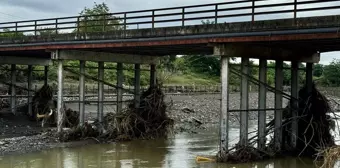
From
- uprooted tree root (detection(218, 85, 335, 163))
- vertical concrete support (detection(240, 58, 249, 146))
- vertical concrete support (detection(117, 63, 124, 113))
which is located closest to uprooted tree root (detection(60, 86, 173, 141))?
vertical concrete support (detection(117, 63, 124, 113))

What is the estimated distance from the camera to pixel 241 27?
Result: 1634 cm

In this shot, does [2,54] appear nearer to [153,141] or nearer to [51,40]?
[51,40]

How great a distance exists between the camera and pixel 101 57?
23875 millimetres

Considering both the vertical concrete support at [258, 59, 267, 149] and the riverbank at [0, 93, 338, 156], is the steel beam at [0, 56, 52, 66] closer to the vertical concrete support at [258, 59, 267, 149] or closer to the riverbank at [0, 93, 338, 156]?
the riverbank at [0, 93, 338, 156]

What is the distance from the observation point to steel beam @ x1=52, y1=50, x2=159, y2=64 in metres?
23.3

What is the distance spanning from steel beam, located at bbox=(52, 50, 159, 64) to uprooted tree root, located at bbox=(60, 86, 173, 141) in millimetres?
1811

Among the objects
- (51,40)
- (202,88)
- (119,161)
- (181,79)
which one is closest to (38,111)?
(51,40)

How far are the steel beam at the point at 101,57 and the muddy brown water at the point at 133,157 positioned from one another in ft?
14.8

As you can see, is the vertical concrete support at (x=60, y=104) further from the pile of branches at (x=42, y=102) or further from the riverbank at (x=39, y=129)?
the pile of branches at (x=42, y=102)

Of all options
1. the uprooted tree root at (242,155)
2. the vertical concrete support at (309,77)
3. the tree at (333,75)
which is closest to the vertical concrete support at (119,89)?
the uprooted tree root at (242,155)

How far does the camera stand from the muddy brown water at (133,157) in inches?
668

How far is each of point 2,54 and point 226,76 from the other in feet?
59.4

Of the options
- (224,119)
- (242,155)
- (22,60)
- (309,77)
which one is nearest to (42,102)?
(22,60)

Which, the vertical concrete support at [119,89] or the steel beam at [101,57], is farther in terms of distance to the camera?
the vertical concrete support at [119,89]
